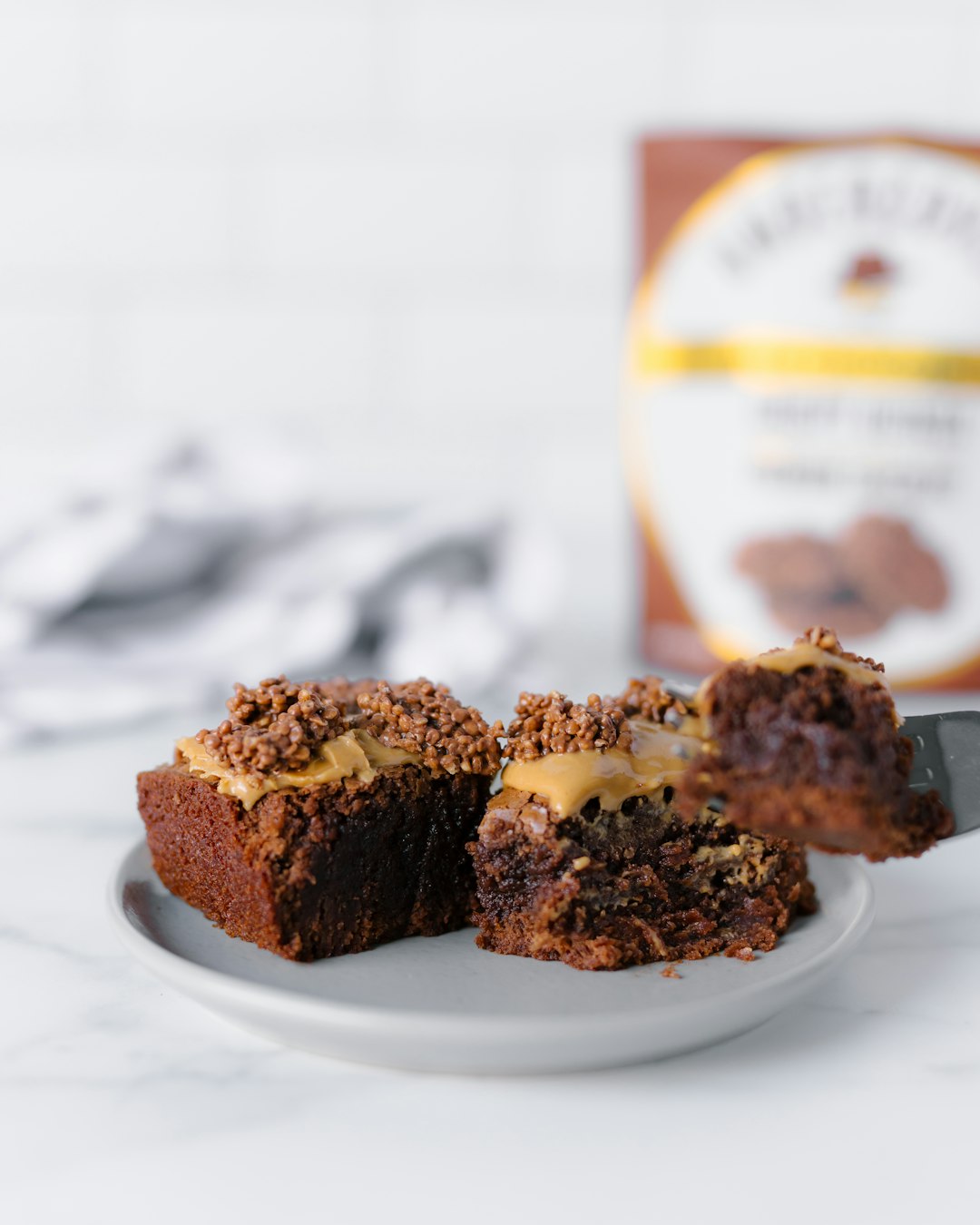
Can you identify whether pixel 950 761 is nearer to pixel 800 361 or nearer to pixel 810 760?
pixel 810 760

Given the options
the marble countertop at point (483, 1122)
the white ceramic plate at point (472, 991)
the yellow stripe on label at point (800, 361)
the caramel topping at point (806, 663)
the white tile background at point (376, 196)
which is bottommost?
the marble countertop at point (483, 1122)

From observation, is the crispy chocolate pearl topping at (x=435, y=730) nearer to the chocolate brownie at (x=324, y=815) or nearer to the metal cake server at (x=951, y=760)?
the chocolate brownie at (x=324, y=815)

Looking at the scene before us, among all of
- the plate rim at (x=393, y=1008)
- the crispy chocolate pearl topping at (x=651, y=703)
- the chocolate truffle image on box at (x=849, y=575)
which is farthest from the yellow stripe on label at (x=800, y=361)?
the plate rim at (x=393, y=1008)

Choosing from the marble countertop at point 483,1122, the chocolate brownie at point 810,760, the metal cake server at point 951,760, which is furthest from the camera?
the metal cake server at point 951,760

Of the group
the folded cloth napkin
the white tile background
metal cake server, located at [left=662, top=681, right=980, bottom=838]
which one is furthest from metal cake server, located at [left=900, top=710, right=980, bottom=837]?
the white tile background

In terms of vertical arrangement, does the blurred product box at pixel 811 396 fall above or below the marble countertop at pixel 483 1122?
above

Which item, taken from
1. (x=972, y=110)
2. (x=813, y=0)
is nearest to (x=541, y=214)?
(x=813, y=0)

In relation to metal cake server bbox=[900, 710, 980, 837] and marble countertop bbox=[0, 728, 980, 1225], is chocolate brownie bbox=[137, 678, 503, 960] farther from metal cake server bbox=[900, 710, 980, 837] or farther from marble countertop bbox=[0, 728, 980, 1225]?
metal cake server bbox=[900, 710, 980, 837]
